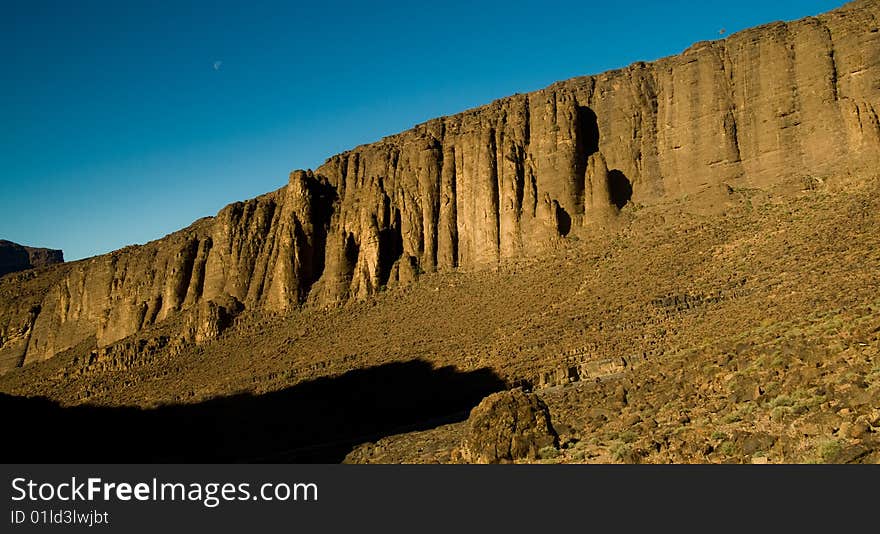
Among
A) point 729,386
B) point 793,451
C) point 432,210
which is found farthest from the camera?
point 432,210

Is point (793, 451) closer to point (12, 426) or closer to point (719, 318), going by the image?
point (719, 318)

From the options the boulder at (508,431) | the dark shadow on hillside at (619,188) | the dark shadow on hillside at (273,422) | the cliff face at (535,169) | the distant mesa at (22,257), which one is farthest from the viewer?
the distant mesa at (22,257)

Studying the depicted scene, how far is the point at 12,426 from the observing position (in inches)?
1820

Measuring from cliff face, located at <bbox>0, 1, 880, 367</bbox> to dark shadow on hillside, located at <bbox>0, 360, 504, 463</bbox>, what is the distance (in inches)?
552

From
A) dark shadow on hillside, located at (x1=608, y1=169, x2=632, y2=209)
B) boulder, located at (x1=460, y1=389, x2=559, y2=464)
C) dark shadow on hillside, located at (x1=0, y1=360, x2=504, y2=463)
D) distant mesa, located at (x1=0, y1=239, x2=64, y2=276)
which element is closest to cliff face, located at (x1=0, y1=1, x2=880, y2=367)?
dark shadow on hillside, located at (x1=608, y1=169, x2=632, y2=209)

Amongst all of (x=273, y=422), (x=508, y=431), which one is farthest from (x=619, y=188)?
(x=508, y=431)

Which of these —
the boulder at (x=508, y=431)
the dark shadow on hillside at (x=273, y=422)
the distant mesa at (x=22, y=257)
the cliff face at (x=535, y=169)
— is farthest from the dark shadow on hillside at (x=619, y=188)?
the distant mesa at (x=22, y=257)

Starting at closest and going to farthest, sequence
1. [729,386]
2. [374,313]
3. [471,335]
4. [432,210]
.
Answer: [729,386] → [471,335] → [374,313] → [432,210]

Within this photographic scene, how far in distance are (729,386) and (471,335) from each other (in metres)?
30.4

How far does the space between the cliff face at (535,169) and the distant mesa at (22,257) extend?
4408 inches

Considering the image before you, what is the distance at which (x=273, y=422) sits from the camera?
175ft

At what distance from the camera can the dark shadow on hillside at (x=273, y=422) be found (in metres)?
47.1

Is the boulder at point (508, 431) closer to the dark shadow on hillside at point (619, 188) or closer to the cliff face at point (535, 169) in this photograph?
the cliff face at point (535, 169)

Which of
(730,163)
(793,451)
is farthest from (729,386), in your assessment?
(730,163)
